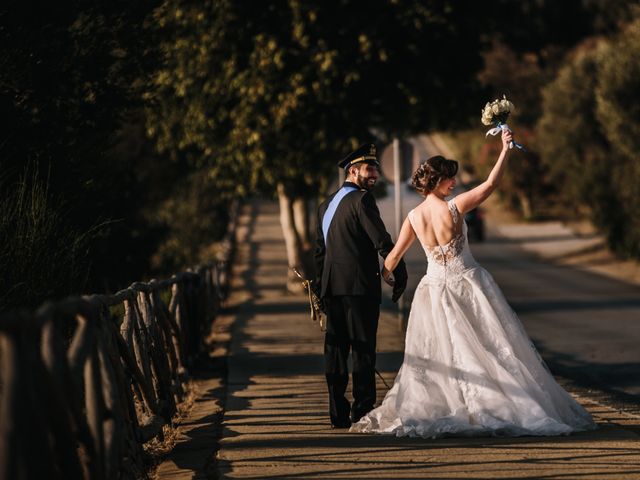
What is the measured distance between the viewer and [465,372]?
929 centimetres

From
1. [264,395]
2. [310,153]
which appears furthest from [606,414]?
[310,153]

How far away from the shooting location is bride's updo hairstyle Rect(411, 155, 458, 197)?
9.47 m

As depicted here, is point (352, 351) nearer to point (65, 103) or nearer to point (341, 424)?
point (341, 424)

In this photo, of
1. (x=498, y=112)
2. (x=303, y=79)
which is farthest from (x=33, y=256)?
(x=303, y=79)

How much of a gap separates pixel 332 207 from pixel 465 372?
1541 millimetres

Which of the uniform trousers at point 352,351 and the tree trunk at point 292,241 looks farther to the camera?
the tree trunk at point 292,241

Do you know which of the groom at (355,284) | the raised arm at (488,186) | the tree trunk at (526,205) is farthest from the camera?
the tree trunk at (526,205)

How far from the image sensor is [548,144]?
49344mm

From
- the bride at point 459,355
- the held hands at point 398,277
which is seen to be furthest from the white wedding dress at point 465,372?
the held hands at point 398,277

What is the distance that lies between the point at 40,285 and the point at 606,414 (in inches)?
172

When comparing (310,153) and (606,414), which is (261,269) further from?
(606,414)

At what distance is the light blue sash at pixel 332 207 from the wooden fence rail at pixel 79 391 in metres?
1.41

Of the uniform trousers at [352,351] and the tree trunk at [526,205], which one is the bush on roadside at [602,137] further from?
the uniform trousers at [352,351]

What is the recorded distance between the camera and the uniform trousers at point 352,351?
957 cm
